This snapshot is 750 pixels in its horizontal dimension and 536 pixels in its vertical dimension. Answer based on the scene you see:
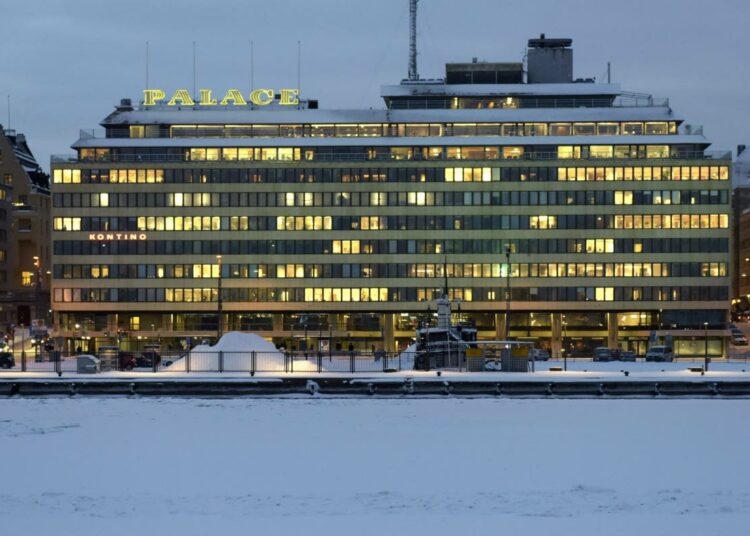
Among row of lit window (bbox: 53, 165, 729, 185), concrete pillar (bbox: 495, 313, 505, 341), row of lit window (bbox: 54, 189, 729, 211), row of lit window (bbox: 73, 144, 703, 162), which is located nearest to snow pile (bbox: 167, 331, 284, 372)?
row of lit window (bbox: 54, 189, 729, 211)

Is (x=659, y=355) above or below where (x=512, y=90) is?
below

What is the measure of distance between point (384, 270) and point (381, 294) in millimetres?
3145

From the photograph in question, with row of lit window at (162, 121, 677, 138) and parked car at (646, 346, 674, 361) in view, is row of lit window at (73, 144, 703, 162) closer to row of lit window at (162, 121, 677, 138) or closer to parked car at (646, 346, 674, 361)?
row of lit window at (162, 121, 677, 138)

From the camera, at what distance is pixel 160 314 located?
15475 cm

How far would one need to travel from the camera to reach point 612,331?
150875mm

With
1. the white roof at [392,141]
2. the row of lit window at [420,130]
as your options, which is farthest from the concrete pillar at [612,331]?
the row of lit window at [420,130]

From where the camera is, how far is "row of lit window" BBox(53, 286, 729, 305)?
15112cm

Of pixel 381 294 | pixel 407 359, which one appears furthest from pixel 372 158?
pixel 407 359

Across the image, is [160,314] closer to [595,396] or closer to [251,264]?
[251,264]

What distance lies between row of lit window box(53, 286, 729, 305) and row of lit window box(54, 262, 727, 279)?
170cm
